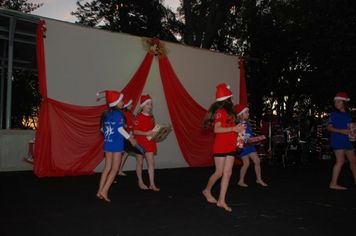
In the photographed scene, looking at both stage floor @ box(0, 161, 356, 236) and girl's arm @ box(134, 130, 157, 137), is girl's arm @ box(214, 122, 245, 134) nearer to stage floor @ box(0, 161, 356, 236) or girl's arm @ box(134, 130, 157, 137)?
stage floor @ box(0, 161, 356, 236)

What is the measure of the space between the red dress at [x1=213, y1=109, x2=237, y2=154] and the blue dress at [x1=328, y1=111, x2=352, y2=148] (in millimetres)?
2619

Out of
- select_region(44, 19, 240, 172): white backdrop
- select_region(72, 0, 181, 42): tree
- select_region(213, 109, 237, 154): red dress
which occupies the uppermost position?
select_region(72, 0, 181, 42): tree

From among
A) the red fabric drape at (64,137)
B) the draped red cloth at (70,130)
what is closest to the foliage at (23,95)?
the draped red cloth at (70,130)

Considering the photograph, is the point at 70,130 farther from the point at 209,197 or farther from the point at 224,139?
the point at 224,139

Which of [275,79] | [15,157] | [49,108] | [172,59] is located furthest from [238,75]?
[15,157]

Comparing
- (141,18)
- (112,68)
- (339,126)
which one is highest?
(141,18)

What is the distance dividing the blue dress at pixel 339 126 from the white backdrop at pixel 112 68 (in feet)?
14.1

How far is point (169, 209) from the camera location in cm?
438

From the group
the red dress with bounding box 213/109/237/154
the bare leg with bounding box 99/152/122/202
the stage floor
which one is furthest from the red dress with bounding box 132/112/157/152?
the red dress with bounding box 213/109/237/154

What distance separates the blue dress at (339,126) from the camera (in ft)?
19.0

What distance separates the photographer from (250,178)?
7336mm

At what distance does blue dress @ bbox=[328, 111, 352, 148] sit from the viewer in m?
5.79

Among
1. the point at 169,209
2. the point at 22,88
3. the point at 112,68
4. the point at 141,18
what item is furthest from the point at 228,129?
the point at 22,88

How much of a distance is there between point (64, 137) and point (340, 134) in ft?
18.5
